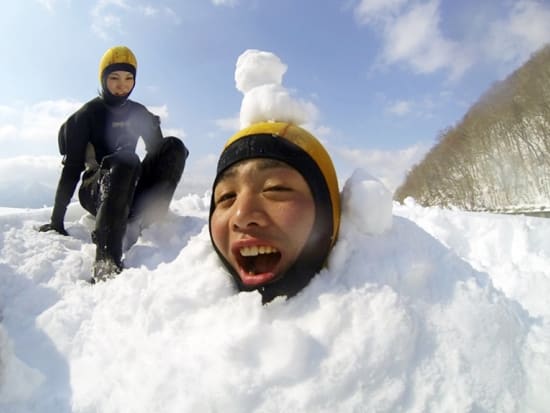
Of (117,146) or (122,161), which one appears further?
(117,146)

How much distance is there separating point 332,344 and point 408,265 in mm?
436

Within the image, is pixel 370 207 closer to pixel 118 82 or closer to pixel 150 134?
pixel 150 134

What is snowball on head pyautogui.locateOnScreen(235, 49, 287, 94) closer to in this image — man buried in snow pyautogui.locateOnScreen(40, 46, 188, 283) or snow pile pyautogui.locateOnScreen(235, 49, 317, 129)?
snow pile pyautogui.locateOnScreen(235, 49, 317, 129)

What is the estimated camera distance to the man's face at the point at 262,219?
1.38 meters

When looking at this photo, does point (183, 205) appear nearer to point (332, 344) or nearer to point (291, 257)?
point (291, 257)

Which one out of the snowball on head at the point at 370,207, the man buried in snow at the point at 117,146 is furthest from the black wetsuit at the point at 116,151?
the snowball on head at the point at 370,207

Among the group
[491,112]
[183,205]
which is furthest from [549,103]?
[183,205]

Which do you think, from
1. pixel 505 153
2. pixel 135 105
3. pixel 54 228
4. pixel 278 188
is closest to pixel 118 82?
pixel 135 105

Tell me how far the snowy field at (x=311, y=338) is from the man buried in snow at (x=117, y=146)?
97cm

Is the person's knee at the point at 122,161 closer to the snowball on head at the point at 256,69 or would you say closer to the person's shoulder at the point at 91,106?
the person's shoulder at the point at 91,106

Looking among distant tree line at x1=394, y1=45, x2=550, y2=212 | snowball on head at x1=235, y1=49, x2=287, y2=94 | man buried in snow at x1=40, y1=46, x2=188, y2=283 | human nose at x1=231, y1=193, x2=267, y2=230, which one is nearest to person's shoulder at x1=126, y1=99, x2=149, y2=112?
man buried in snow at x1=40, y1=46, x2=188, y2=283

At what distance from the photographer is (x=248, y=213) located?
54.9 inches

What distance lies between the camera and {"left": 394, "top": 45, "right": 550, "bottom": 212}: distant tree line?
24.6m

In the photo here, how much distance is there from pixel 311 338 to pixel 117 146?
2.21 metres
